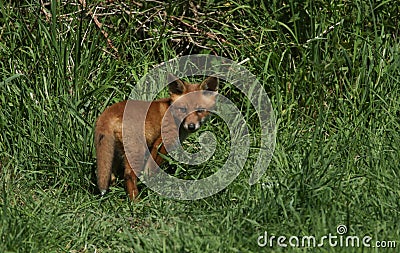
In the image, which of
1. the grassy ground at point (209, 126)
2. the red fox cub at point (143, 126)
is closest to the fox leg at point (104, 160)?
the red fox cub at point (143, 126)

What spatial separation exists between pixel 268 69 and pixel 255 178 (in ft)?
5.79

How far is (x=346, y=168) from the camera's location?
17.9 ft

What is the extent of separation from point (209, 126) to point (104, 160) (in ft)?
4.07

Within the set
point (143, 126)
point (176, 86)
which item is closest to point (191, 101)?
point (176, 86)

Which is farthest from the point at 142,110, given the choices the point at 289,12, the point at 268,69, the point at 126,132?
the point at 289,12

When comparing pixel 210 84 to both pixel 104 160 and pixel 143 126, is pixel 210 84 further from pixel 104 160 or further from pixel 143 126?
pixel 104 160

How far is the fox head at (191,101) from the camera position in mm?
6125

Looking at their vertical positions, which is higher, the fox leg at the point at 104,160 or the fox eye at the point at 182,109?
the fox eye at the point at 182,109

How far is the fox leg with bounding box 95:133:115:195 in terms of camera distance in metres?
5.81

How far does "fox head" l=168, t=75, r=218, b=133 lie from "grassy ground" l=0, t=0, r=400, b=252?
42 cm

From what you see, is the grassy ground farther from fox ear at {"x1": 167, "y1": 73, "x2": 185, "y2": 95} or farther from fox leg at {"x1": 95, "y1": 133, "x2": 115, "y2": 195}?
fox ear at {"x1": 167, "y1": 73, "x2": 185, "y2": 95}

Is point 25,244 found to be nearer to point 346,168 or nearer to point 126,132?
point 126,132

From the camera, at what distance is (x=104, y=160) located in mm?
5805

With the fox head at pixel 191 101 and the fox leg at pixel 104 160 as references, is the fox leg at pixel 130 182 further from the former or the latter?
the fox head at pixel 191 101
